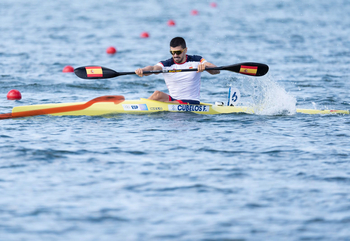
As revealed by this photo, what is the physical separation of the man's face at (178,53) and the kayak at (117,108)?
89 centimetres

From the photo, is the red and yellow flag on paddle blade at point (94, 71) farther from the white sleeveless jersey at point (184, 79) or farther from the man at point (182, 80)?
the white sleeveless jersey at point (184, 79)

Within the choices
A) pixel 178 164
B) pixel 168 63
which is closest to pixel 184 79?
pixel 168 63

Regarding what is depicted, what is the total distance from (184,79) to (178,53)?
0.61m

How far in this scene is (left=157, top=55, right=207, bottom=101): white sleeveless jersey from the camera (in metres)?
10.4

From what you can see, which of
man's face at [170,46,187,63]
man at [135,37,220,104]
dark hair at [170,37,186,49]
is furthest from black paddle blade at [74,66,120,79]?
dark hair at [170,37,186,49]

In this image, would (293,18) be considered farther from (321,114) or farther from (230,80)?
(321,114)

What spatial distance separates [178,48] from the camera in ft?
33.1

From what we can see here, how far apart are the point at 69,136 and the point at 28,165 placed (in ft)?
5.31

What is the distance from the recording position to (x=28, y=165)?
7.27m

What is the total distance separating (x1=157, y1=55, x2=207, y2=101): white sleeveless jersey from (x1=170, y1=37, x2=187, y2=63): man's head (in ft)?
0.59

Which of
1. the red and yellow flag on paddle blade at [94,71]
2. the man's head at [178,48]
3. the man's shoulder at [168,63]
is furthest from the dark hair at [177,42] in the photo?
the red and yellow flag on paddle blade at [94,71]

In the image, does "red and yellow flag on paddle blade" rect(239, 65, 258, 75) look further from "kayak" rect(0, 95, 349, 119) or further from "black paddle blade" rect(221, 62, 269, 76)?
"kayak" rect(0, 95, 349, 119)

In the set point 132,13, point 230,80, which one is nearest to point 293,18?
point 132,13

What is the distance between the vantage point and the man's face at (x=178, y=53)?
10086 mm
